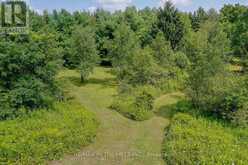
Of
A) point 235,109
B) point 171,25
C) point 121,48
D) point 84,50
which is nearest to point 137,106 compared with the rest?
point 235,109

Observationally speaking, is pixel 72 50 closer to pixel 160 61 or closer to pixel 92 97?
pixel 92 97

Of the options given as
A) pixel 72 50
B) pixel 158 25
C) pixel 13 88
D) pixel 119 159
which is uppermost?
pixel 158 25

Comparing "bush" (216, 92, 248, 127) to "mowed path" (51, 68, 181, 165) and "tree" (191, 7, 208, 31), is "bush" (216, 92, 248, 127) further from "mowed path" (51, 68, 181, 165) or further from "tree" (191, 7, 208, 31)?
"tree" (191, 7, 208, 31)

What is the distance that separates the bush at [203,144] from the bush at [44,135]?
5.20m

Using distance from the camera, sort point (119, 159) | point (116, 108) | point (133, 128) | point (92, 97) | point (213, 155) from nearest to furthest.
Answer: point (213, 155) → point (119, 159) → point (133, 128) → point (116, 108) → point (92, 97)

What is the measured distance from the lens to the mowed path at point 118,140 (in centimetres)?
1655

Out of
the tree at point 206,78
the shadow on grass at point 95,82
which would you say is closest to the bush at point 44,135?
the tree at point 206,78

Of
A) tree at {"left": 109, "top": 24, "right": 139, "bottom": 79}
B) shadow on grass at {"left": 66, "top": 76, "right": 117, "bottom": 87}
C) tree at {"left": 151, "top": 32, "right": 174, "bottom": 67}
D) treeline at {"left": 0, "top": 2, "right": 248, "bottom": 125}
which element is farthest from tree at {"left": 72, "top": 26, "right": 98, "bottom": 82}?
tree at {"left": 151, "top": 32, "right": 174, "bottom": 67}

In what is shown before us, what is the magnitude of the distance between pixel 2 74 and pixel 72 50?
556 inches

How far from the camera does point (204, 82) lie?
22953 mm

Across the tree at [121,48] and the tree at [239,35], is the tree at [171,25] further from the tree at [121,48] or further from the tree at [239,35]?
the tree at [121,48]

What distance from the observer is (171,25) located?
1731 inches

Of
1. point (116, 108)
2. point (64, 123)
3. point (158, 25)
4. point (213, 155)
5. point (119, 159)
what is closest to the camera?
point (213, 155)

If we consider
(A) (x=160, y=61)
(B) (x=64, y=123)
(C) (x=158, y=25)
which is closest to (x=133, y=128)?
(B) (x=64, y=123)
